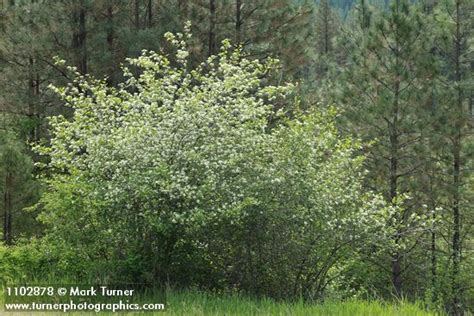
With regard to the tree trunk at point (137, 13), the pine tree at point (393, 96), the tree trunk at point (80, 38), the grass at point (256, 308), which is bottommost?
the grass at point (256, 308)

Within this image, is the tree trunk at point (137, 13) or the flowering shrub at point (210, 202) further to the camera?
the tree trunk at point (137, 13)

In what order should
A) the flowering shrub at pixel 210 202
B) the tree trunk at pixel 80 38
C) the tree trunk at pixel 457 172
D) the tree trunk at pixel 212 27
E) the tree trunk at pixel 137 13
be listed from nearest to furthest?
the flowering shrub at pixel 210 202 < the tree trunk at pixel 457 172 < the tree trunk at pixel 80 38 < the tree trunk at pixel 212 27 < the tree trunk at pixel 137 13

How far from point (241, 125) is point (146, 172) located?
156cm

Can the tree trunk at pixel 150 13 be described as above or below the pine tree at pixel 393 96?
above

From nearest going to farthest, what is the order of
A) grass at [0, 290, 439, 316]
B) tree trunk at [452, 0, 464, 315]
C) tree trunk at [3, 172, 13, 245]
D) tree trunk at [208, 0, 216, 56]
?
grass at [0, 290, 439, 316] < tree trunk at [452, 0, 464, 315] < tree trunk at [3, 172, 13, 245] < tree trunk at [208, 0, 216, 56]

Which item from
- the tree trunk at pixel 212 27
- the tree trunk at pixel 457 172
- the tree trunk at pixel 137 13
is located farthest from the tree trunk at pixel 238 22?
the tree trunk at pixel 457 172

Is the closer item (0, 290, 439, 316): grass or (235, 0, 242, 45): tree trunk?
(0, 290, 439, 316): grass

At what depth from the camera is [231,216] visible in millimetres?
6664

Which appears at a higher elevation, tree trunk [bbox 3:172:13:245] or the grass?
tree trunk [bbox 3:172:13:245]

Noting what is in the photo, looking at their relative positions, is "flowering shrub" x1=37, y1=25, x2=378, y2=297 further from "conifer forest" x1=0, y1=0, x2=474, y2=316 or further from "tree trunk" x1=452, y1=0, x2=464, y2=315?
"tree trunk" x1=452, y1=0, x2=464, y2=315

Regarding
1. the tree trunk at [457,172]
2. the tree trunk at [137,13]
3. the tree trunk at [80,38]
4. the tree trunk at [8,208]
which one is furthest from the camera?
the tree trunk at [137,13]

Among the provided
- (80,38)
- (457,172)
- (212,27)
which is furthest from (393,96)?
(80,38)

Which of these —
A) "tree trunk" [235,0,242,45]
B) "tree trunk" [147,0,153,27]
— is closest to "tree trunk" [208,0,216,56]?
"tree trunk" [235,0,242,45]

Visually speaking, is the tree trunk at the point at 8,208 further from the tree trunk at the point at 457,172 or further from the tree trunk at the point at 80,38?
the tree trunk at the point at 457,172
